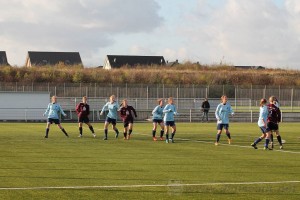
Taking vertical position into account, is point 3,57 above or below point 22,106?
above

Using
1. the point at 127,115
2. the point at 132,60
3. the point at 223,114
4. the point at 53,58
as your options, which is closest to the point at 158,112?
the point at 127,115

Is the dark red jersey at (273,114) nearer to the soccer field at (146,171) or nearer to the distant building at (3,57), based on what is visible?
the soccer field at (146,171)

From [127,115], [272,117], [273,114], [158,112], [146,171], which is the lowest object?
[146,171]

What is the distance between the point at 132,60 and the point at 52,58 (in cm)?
1495

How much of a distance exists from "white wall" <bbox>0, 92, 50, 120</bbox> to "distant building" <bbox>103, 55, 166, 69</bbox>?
62.9 metres

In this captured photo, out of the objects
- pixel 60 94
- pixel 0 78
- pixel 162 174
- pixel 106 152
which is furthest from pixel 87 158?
pixel 0 78

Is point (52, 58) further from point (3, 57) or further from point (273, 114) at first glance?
point (273, 114)

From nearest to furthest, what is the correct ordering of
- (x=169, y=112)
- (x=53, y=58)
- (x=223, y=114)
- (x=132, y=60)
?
(x=223, y=114), (x=169, y=112), (x=53, y=58), (x=132, y=60)

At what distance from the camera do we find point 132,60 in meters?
117

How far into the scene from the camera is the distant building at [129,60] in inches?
4552

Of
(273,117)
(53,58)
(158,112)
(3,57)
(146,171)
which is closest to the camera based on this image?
(146,171)

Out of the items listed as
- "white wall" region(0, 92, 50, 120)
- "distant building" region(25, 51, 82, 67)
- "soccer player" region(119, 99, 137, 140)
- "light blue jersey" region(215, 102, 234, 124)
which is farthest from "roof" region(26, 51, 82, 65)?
"light blue jersey" region(215, 102, 234, 124)

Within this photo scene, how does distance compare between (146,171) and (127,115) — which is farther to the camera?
(127,115)

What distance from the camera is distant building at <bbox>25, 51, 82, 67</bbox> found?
112m
